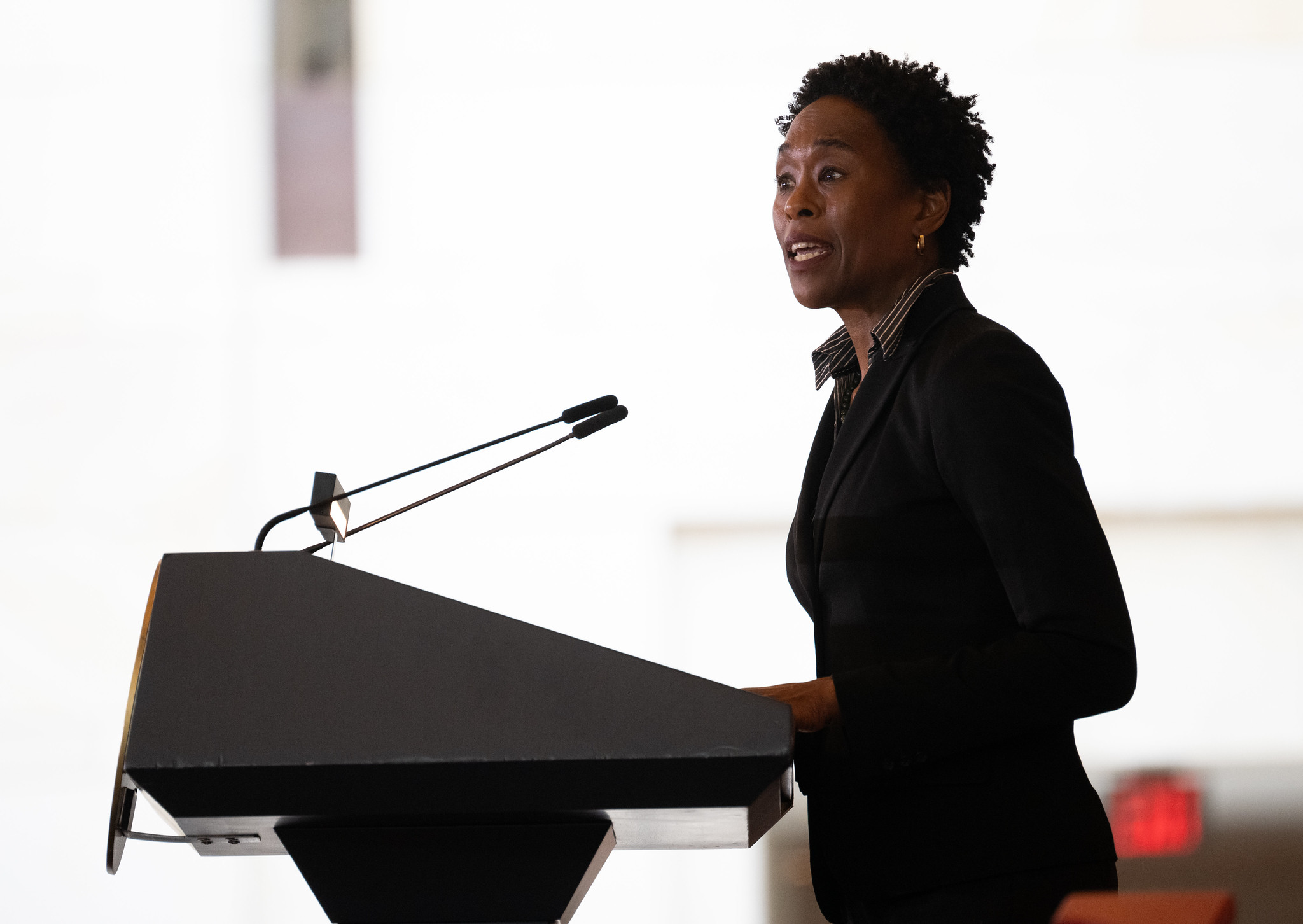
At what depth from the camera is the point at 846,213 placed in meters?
1.33

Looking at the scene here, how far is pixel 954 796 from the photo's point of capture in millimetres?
1056

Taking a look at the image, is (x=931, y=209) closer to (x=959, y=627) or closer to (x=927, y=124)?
(x=927, y=124)

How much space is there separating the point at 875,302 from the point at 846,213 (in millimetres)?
99

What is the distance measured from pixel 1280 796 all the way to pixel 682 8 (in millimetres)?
1851

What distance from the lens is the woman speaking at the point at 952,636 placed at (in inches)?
38.2

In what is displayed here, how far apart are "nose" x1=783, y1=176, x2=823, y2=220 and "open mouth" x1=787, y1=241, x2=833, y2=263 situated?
0.10 ft

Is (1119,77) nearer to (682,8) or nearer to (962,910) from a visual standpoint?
(682,8)

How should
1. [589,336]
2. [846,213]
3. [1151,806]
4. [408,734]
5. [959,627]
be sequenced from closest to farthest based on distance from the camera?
[408,734] < [959,627] < [846,213] < [1151,806] < [589,336]

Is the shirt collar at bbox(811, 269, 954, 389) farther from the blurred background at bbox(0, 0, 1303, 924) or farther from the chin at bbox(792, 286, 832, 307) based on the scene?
the blurred background at bbox(0, 0, 1303, 924)

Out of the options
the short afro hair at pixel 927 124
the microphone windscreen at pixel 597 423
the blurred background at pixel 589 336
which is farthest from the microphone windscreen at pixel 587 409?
the blurred background at pixel 589 336

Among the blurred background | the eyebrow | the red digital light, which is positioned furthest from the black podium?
the red digital light

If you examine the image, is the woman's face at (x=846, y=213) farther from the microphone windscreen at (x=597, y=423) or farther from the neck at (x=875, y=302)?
the microphone windscreen at (x=597, y=423)

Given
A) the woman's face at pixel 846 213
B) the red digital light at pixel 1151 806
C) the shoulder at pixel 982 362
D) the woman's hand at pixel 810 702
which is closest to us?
the woman's hand at pixel 810 702

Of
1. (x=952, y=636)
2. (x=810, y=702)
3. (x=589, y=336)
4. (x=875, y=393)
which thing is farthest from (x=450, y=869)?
(x=589, y=336)
